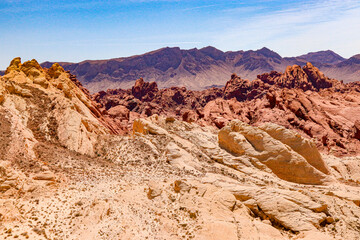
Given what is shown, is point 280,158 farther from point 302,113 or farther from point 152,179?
point 302,113

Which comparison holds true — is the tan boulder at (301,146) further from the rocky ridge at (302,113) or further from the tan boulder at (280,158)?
the rocky ridge at (302,113)

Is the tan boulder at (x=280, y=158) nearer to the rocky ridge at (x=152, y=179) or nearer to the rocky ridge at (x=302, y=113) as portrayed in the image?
the rocky ridge at (x=152, y=179)

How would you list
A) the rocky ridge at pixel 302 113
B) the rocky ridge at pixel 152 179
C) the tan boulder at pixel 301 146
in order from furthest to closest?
the rocky ridge at pixel 302 113, the tan boulder at pixel 301 146, the rocky ridge at pixel 152 179

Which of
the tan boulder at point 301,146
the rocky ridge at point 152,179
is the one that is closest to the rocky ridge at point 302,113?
the rocky ridge at point 152,179

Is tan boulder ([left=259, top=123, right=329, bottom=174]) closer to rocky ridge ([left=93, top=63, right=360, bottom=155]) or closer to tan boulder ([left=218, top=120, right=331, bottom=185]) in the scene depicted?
tan boulder ([left=218, top=120, right=331, bottom=185])

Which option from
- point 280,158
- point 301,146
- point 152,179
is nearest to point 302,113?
point 301,146

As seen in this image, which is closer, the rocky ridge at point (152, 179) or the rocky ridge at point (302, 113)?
the rocky ridge at point (152, 179)

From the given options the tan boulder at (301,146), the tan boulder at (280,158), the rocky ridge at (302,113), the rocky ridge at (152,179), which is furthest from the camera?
the rocky ridge at (302,113)

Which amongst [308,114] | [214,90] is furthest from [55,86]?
[214,90]

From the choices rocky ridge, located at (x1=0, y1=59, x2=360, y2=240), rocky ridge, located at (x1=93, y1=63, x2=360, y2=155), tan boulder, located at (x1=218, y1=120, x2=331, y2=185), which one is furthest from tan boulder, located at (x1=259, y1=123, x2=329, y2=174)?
rocky ridge, located at (x1=93, y1=63, x2=360, y2=155)

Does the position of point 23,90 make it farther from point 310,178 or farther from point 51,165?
point 310,178

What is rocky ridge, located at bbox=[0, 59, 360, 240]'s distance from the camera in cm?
1447

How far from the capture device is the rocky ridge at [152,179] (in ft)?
47.5

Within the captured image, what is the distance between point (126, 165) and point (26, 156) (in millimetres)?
8402
